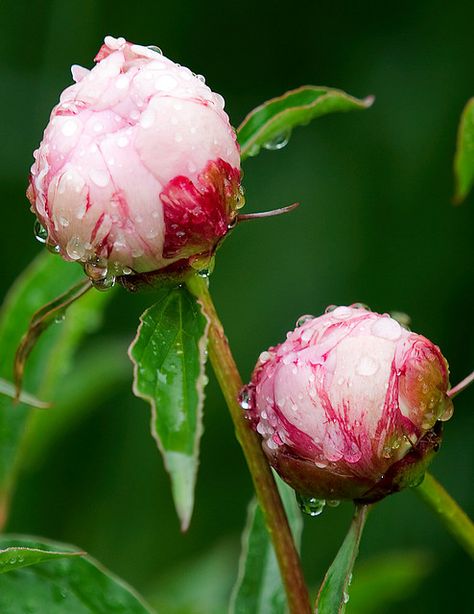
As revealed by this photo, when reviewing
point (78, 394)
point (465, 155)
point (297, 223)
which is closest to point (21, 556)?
point (465, 155)

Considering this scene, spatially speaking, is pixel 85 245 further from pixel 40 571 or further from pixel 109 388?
pixel 109 388

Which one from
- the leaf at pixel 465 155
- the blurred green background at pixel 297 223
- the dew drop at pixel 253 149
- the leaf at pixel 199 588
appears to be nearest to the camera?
the dew drop at pixel 253 149

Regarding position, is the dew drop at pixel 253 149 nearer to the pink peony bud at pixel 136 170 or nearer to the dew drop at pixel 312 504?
the pink peony bud at pixel 136 170

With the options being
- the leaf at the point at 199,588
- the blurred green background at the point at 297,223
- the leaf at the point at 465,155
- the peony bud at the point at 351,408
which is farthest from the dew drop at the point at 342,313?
the blurred green background at the point at 297,223

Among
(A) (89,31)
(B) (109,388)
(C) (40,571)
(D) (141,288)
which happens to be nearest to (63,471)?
(B) (109,388)

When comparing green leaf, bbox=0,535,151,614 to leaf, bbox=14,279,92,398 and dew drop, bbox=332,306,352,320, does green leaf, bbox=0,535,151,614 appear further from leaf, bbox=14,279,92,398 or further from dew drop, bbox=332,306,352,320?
dew drop, bbox=332,306,352,320

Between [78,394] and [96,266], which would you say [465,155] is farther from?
[78,394]
